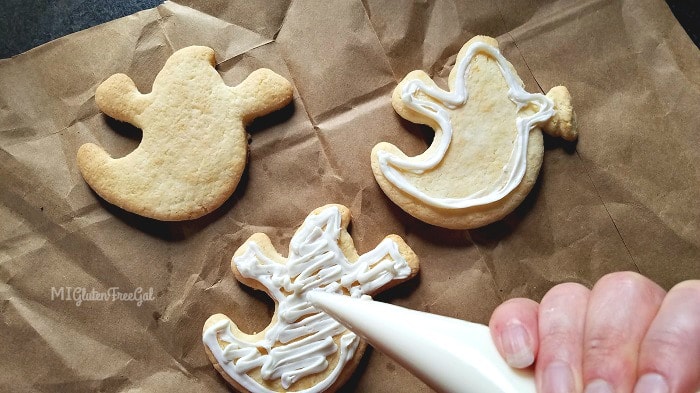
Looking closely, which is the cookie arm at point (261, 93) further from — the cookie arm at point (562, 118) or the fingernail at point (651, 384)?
the fingernail at point (651, 384)

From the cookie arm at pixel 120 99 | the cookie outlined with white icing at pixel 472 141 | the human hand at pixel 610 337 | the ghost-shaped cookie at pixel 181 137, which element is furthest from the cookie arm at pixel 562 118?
the cookie arm at pixel 120 99

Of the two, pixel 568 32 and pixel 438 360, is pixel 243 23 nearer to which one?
pixel 568 32

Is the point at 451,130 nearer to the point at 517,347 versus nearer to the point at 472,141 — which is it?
the point at 472,141

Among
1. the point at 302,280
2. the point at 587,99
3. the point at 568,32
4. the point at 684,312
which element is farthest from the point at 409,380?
the point at 568,32

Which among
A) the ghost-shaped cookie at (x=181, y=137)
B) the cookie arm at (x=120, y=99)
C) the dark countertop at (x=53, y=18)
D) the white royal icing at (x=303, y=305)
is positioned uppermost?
the dark countertop at (x=53, y=18)

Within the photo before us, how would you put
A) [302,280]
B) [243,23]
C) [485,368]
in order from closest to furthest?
[485,368] → [302,280] → [243,23]
